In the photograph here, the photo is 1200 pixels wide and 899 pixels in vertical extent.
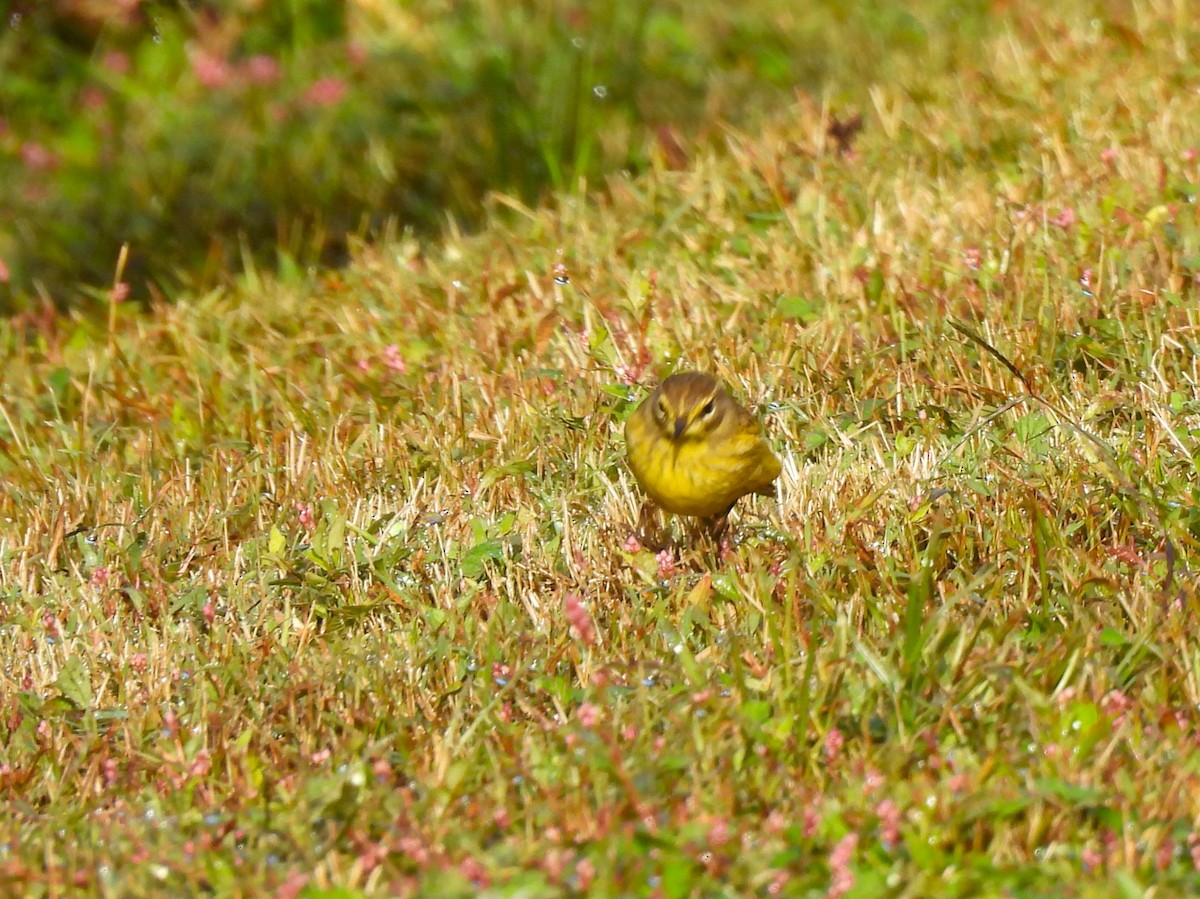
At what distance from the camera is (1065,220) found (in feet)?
19.8

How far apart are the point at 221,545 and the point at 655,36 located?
608cm

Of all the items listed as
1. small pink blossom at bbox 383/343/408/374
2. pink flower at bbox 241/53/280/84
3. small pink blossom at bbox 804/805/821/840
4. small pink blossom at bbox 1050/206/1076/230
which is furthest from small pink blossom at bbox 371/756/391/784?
pink flower at bbox 241/53/280/84

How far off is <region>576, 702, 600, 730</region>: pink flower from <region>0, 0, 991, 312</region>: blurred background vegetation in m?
4.04

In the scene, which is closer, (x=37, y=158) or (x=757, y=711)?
(x=757, y=711)

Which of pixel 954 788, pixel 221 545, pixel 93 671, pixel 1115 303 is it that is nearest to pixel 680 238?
pixel 1115 303

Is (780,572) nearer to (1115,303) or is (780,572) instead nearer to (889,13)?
(1115,303)

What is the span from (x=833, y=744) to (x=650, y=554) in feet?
3.59

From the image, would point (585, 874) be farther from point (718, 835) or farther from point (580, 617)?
point (580, 617)

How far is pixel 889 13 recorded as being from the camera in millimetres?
9781

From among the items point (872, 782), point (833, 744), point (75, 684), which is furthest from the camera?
point (75, 684)

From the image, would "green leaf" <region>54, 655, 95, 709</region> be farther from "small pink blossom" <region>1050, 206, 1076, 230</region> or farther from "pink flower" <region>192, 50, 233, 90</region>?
"pink flower" <region>192, 50, 233, 90</region>

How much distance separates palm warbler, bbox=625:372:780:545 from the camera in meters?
4.24

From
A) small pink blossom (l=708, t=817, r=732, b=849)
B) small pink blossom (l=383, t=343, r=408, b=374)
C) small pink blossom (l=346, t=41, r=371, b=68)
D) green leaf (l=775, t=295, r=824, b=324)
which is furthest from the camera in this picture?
small pink blossom (l=346, t=41, r=371, b=68)

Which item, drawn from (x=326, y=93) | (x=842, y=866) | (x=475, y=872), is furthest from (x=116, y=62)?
(x=842, y=866)
